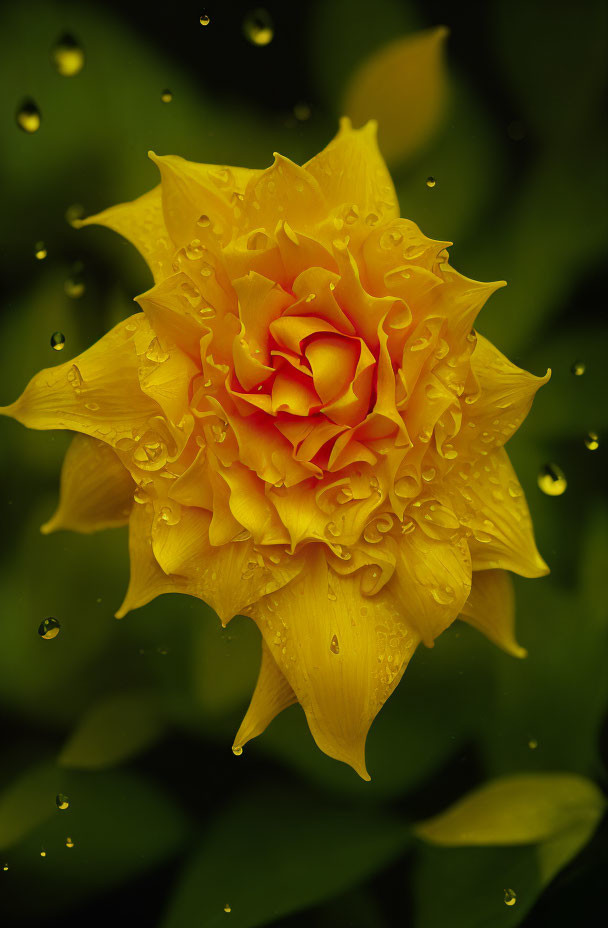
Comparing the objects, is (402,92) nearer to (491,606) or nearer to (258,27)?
(258,27)

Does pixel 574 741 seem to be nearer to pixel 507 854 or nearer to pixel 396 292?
pixel 507 854

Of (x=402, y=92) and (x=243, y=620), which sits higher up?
(x=402, y=92)

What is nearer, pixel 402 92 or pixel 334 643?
pixel 334 643

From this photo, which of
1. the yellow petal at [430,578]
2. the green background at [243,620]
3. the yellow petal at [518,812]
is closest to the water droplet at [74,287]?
the green background at [243,620]

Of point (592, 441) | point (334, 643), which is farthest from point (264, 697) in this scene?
point (592, 441)

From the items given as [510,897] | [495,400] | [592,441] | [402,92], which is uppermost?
[402,92]

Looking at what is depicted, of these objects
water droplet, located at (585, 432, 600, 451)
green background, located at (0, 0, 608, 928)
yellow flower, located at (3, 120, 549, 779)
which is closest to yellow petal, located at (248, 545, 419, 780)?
yellow flower, located at (3, 120, 549, 779)
